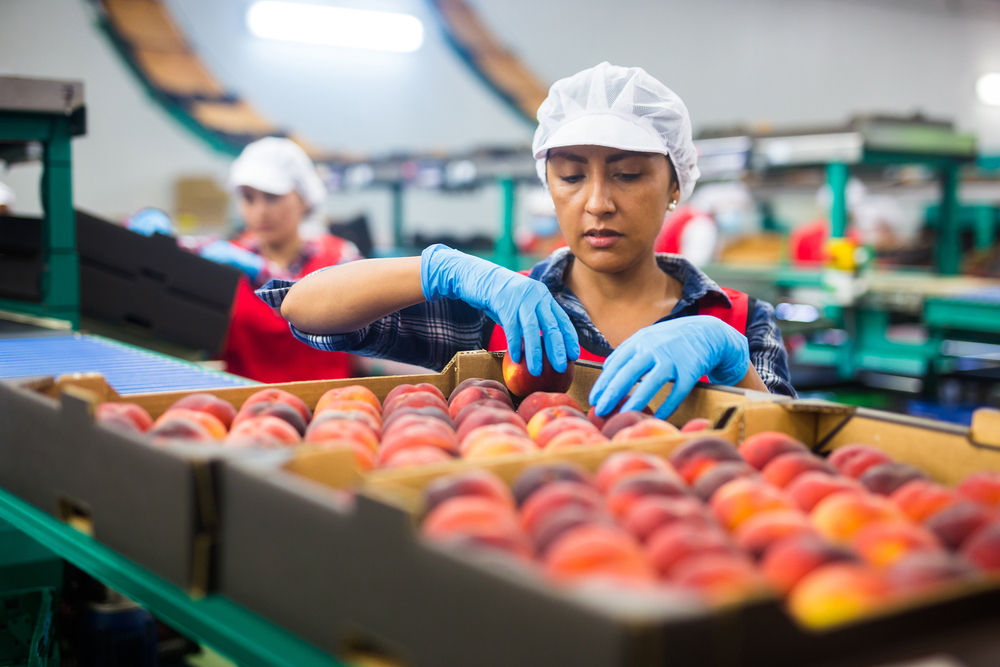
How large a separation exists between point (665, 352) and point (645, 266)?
77 centimetres

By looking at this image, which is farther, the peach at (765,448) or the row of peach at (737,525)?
the peach at (765,448)

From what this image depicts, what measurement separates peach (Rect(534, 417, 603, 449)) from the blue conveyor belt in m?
0.79

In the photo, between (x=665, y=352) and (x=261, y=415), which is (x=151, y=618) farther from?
(x=665, y=352)

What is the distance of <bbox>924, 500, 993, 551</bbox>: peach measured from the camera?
2.79ft

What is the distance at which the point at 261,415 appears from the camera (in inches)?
50.0

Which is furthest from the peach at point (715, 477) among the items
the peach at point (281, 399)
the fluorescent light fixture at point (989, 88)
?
the fluorescent light fixture at point (989, 88)

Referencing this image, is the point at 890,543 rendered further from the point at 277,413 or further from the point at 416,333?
the point at 416,333

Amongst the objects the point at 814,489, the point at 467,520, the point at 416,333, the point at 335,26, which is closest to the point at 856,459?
the point at 814,489

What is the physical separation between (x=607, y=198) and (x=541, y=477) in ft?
3.55

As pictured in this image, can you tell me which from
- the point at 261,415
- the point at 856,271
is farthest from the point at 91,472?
the point at 856,271

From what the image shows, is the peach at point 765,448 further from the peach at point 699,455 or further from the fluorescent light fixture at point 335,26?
the fluorescent light fixture at point 335,26

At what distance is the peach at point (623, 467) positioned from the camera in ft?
3.23

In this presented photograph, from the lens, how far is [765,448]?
1.14 metres

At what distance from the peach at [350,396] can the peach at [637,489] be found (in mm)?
651
